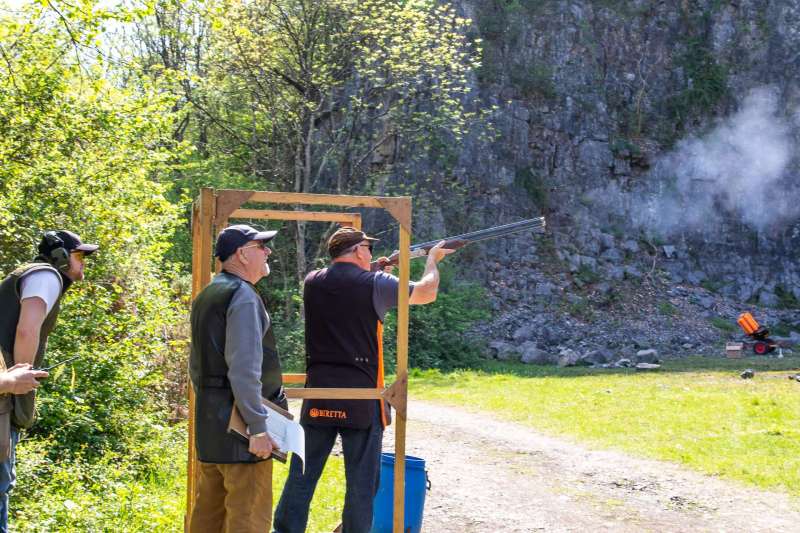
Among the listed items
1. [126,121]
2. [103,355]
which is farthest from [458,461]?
[126,121]

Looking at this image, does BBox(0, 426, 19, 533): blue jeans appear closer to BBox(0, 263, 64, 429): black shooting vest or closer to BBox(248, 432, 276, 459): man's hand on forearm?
BBox(0, 263, 64, 429): black shooting vest

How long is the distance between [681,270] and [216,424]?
2824 cm

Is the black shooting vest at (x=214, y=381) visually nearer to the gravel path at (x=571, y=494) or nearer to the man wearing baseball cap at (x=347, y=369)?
the man wearing baseball cap at (x=347, y=369)

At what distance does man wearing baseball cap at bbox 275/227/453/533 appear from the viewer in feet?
17.3

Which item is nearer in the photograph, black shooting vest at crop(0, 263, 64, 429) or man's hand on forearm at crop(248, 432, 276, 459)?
man's hand on forearm at crop(248, 432, 276, 459)

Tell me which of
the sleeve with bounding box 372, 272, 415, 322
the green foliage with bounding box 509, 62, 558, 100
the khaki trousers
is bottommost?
the khaki trousers

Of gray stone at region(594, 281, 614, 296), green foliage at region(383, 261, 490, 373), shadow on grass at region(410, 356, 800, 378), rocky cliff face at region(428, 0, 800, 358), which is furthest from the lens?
rocky cliff face at region(428, 0, 800, 358)

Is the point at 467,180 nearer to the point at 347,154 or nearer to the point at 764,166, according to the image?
the point at 347,154

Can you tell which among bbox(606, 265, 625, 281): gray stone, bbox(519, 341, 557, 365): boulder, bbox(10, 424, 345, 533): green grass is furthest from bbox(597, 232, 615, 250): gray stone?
bbox(10, 424, 345, 533): green grass

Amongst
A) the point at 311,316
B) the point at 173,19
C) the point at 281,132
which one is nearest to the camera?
the point at 311,316

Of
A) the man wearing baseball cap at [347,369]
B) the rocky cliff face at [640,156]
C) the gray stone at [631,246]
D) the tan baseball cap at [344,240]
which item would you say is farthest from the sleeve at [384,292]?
the gray stone at [631,246]

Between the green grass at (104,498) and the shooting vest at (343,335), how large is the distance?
177cm

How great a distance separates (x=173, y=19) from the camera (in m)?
29.8

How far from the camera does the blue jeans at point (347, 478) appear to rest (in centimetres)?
525
